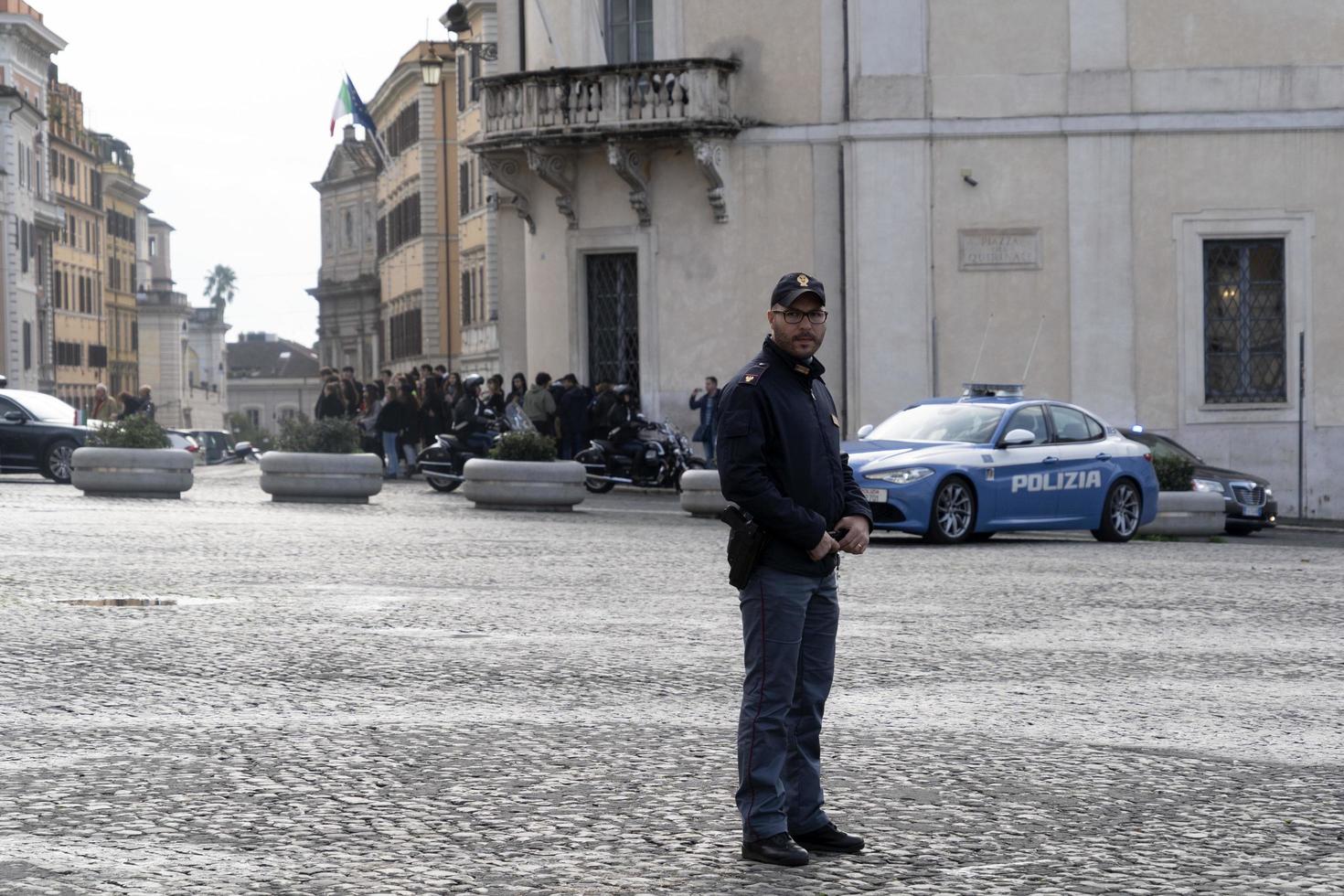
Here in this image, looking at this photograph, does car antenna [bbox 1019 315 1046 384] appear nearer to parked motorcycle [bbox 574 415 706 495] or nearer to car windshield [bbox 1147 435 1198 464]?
car windshield [bbox 1147 435 1198 464]

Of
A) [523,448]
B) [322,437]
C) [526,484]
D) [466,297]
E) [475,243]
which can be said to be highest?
[475,243]

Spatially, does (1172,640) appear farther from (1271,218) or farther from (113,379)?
(113,379)

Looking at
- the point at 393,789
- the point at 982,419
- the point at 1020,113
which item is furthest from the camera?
the point at 1020,113

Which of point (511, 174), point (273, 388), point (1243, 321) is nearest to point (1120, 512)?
point (1243, 321)

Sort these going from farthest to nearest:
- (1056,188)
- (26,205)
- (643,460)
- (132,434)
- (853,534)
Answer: (26,205) < (1056,188) < (643,460) < (132,434) < (853,534)

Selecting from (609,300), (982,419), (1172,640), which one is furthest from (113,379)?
(1172,640)

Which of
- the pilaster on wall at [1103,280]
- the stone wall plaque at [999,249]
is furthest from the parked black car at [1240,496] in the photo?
the stone wall plaque at [999,249]

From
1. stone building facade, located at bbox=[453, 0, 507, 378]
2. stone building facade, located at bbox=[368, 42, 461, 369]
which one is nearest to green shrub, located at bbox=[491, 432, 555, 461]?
stone building facade, located at bbox=[453, 0, 507, 378]

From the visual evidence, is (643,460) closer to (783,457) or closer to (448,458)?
(448,458)

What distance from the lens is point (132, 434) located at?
2880 cm

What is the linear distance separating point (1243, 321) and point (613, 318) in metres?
9.94

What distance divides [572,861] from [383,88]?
84.4 meters

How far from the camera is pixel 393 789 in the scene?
25.7 feet

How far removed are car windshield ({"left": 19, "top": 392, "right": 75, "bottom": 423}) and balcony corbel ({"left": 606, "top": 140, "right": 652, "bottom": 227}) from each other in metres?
9.33
